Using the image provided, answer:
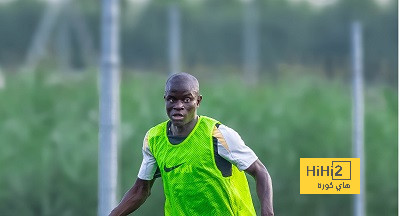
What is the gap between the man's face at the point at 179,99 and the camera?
403cm

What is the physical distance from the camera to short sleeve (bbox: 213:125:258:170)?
4.05m

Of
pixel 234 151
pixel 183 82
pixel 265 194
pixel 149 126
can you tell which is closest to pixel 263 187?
pixel 265 194

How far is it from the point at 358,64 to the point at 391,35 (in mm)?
18223

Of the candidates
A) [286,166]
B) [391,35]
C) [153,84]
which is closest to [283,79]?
[153,84]

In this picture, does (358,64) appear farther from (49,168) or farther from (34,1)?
(34,1)

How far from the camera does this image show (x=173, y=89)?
404 centimetres

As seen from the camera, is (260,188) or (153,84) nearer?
(260,188)

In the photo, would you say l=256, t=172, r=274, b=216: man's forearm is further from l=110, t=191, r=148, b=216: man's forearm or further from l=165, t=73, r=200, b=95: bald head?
l=110, t=191, r=148, b=216: man's forearm

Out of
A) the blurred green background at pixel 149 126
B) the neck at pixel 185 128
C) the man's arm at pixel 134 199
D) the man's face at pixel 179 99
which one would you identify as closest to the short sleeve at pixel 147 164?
the man's arm at pixel 134 199

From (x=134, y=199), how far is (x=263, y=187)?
0.71 m

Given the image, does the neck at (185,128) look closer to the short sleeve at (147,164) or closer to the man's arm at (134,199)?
the short sleeve at (147,164)

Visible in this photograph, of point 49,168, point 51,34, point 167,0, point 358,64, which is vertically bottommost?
point 49,168

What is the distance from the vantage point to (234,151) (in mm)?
4059

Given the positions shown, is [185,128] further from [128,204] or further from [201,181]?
[128,204]
